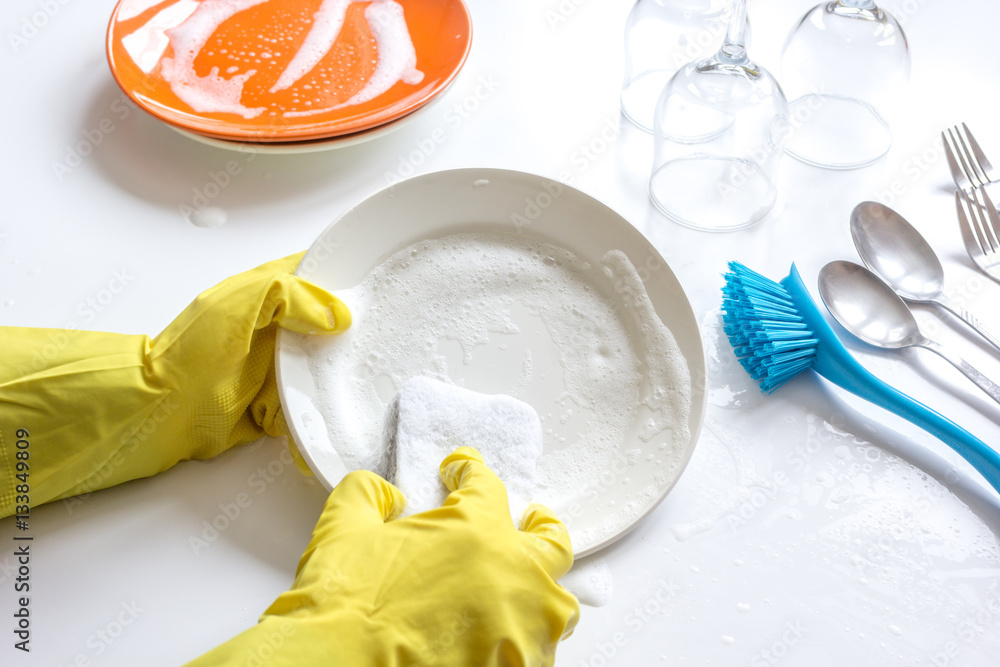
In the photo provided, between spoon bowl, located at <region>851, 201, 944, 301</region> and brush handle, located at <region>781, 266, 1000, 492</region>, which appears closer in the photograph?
brush handle, located at <region>781, 266, 1000, 492</region>

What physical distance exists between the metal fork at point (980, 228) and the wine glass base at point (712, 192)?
0.24m

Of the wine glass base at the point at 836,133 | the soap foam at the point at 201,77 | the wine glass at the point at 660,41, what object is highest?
the soap foam at the point at 201,77

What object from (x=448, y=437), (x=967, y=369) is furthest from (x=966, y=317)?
(x=448, y=437)

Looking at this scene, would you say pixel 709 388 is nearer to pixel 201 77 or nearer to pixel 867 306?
pixel 867 306

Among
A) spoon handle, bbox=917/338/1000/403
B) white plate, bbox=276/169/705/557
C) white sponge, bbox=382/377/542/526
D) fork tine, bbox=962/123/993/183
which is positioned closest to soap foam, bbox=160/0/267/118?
white plate, bbox=276/169/705/557

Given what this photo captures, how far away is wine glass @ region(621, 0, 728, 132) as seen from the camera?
1171 millimetres

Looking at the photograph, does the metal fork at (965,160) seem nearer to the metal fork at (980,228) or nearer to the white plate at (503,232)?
the metal fork at (980,228)

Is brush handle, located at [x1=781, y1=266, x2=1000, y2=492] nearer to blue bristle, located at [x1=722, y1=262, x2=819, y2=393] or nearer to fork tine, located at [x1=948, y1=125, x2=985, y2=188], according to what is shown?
blue bristle, located at [x1=722, y1=262, x2=819, y2=393]

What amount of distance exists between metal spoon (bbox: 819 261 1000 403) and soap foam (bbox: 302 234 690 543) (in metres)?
0.24

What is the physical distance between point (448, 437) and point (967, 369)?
0.58 meters

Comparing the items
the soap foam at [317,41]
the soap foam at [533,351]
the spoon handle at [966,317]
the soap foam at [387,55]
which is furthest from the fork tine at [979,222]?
the soap foam at [317,41]

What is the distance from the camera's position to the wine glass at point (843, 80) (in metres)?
1.07

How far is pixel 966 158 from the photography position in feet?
3.52

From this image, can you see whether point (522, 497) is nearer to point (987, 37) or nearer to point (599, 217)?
point (599, 217)
